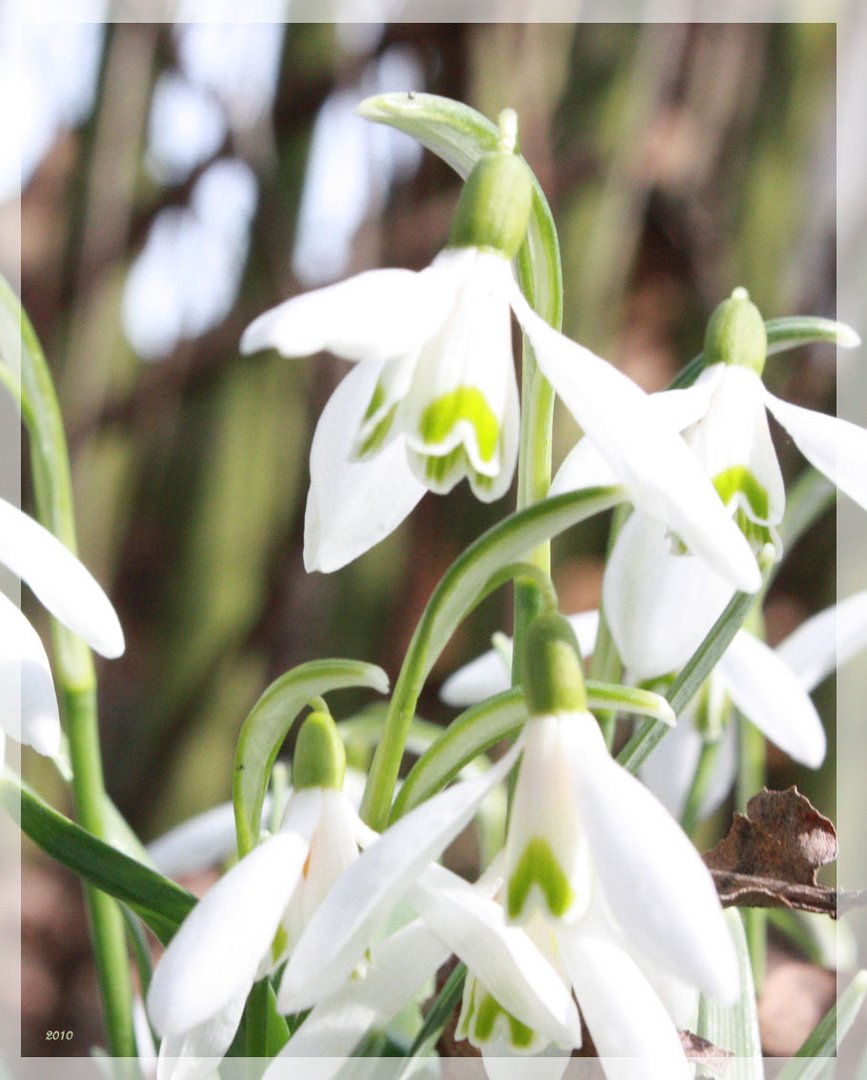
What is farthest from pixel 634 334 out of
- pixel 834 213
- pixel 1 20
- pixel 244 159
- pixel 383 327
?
pixel 383 327

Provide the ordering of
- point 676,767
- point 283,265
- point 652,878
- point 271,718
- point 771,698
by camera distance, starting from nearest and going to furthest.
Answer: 1. point 652,878
2. point 271,718
3. point 771,698
4. point 676,767
5. point 283,265

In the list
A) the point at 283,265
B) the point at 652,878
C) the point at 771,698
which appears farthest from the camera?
the point at 283,265

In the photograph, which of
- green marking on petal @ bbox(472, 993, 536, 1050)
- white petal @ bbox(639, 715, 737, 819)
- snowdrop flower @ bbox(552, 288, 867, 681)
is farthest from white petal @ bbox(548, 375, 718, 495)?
white petal @ bbox(639, 715, 737, 819)

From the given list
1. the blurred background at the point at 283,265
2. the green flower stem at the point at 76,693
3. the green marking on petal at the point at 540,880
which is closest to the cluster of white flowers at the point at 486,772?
the green marking on petal at the point at 540,880

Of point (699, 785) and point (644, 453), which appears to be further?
point (699, 785)

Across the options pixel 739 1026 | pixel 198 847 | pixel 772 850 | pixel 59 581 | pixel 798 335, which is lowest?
pixel 198 847

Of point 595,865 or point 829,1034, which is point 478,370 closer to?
point 595,865

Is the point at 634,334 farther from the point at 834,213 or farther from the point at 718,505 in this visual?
the point at 718,505

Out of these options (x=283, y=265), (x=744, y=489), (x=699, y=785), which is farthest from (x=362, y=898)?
(x=283, y=265)

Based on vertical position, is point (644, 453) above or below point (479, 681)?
above
